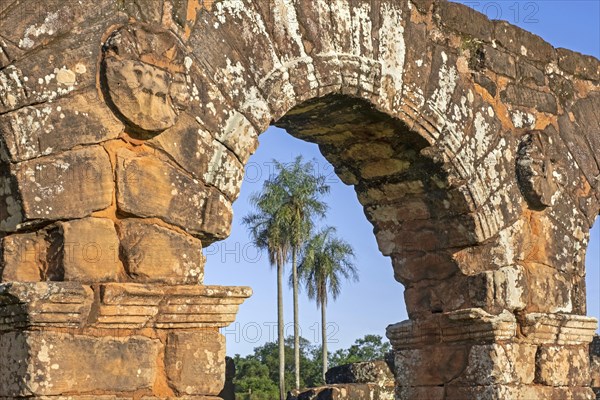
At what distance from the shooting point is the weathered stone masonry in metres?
4.29

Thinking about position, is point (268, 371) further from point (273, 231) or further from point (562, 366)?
point (562, 366)

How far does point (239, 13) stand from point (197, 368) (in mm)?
Result: 1911

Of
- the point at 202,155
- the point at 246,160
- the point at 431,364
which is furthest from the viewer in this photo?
the point at 431,364

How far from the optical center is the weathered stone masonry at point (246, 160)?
429 centimetres

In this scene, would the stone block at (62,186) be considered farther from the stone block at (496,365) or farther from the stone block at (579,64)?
the stone block at (579,64)

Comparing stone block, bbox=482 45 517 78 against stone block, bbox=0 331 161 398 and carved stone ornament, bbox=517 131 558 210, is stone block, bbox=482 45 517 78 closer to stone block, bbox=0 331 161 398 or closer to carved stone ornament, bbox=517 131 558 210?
carved stone ornament, bbox=517 131 558 210

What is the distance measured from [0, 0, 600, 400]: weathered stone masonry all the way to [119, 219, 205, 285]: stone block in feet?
0.03

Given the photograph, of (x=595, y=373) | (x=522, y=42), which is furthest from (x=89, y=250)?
(x=595, y=373)

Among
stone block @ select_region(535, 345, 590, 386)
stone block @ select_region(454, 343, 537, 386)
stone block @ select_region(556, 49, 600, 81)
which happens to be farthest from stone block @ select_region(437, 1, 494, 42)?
stone block @ select_region(535, 345, 590, 386)

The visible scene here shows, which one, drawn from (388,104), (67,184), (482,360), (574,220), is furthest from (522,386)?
(67,184)

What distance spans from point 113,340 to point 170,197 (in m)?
0.77

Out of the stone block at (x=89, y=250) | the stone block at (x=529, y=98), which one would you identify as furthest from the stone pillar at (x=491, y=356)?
the stone block at (x=89, y=250)

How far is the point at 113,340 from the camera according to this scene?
4348mm

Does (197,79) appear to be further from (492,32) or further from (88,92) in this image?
(492,32)
